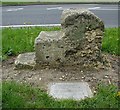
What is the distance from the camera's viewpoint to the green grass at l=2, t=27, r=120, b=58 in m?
7.83

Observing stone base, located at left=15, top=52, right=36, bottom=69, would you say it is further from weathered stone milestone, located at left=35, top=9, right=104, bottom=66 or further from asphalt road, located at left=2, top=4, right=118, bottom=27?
asphalt road, located at left=2, top=4, right=118, bottom=27

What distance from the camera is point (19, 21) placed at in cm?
1291

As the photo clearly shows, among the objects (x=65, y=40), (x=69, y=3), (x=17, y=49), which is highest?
(x=65, y=40)

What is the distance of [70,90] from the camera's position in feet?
19.4

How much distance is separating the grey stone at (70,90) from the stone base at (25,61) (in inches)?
29.1

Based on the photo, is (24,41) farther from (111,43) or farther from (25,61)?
(111,43)

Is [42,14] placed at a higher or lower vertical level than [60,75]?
lower

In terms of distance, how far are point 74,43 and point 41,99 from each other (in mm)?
1422

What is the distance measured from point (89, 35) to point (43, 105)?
5.74ft

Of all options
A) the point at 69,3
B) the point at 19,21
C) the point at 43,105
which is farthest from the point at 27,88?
the point at 69,3

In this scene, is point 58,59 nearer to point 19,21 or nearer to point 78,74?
point 78,74

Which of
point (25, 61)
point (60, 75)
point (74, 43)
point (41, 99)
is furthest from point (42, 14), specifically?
point (41, 99)

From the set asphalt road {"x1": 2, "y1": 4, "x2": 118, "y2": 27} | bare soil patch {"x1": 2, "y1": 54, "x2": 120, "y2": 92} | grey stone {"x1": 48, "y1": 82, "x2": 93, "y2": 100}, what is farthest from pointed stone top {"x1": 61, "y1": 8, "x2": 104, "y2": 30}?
asphalt road {"x1": 2, "y1": 4, "x2": 118, "y2": 27}

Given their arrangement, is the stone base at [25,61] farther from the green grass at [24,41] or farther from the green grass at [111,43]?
the green grass at [111,43]
